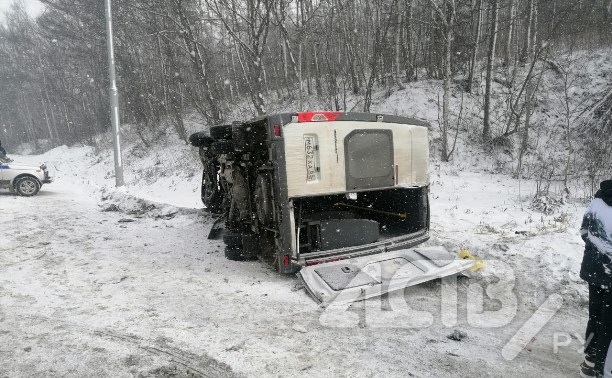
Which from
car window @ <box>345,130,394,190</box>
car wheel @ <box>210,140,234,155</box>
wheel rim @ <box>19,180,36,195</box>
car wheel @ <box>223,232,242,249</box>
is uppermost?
car wheel @ <box>210,140,234,155</box>

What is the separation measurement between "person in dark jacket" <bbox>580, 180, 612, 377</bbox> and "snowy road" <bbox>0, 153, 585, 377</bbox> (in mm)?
272

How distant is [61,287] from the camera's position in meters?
4.98

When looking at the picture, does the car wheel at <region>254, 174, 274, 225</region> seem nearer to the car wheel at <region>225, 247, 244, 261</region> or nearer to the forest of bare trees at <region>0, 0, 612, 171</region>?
the car wheel at <region>225, 247, 244, 261</region>

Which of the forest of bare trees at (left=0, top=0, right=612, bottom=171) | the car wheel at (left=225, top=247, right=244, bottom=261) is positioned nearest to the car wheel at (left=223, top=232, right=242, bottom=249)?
the car wheel at (left=225, top=247, right=244, bottom=261)

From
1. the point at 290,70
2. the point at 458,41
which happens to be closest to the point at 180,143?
the point at 290,70

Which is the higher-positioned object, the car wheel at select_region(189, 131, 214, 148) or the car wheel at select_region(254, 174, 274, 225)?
the car wheel at select_region(189, 131, 214, 148)

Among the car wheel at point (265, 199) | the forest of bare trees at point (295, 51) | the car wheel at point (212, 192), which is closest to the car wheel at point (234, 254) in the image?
the car wheel at point (265, 199)

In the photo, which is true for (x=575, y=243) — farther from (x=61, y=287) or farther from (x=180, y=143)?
(x=180, y=143)

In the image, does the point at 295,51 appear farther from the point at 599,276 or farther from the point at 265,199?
the point at 599,276

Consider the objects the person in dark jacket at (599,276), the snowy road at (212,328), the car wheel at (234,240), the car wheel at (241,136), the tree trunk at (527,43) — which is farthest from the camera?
the tree trunk at (527,43)

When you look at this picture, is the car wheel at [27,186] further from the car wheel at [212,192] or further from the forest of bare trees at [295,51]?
the car wheel at [212,192]

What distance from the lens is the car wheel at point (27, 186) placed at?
42.3 ft

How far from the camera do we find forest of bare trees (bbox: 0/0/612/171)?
13.8m

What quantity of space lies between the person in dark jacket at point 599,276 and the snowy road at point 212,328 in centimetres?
27
